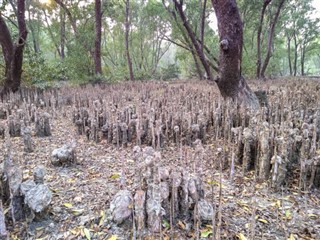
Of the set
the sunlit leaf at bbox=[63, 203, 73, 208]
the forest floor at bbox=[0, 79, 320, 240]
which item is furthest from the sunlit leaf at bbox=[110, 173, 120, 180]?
the sunlit leaf at bbox=[63, 203, 73, 208]

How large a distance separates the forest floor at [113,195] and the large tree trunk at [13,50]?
4.57 m

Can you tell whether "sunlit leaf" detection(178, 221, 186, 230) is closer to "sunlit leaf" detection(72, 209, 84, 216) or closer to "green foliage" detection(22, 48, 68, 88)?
"sunlit leaf" detection(72, 209, 84, 216)

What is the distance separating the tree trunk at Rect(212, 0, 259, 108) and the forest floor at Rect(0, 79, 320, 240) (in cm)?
214

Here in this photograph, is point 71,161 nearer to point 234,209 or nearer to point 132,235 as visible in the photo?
point 132,235

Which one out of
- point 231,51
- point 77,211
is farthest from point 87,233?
point 231,51

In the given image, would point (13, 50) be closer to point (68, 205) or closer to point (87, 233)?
point (68, 205)

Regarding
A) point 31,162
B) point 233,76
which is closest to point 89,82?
point 233,76

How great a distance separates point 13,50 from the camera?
6.53 m

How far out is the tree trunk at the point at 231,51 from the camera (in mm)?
4336

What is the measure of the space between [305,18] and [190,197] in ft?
76.2

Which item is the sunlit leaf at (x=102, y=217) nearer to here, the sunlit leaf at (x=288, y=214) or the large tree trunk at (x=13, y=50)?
the sunlit leaf at (x=288, y=214)

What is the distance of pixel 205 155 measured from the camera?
294cm

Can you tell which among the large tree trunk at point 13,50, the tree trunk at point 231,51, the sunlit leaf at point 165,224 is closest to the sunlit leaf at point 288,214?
the sunlit leaf at point 165,224

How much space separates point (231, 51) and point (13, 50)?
18.1 ft
